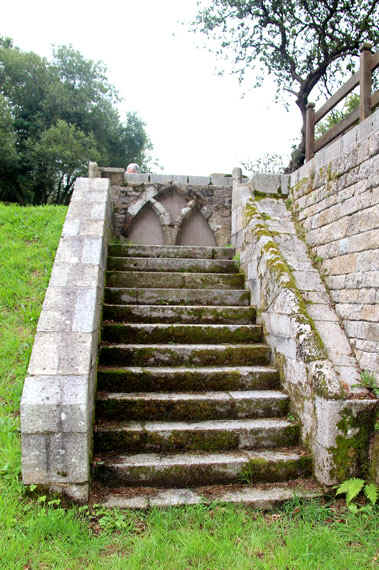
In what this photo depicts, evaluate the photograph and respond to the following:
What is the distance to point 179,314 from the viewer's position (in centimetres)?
429

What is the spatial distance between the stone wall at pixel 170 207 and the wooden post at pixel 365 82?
4.29 metres

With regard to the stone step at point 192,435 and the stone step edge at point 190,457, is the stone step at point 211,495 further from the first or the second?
the stone step at point 192,435

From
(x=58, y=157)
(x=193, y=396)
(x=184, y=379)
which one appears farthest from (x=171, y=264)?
(x=58, y=157)

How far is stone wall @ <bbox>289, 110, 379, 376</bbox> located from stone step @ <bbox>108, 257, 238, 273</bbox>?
1318 mm

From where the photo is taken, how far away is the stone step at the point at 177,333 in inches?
155

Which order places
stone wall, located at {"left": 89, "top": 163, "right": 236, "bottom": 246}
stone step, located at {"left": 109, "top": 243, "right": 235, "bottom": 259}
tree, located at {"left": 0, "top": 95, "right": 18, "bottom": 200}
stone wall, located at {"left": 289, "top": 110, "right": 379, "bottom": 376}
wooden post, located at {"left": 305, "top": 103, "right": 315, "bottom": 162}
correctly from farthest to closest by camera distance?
tree, located at {"left": 0, "top": 95, "right": 18, "bottom": 200} → stone wall, located at {"left": 89, "top": 163, "right": 236, "bottom": 246} → stone step, located at {"left": 109, "top": 243, "right": 235, "bottom": 259} → wooden post, located at {"left": 305, "top": 103, "right": 315, "bottom": 162} → stone wall, located at {"left": 289, "top": 110, "right": 379, "bottom": 376}

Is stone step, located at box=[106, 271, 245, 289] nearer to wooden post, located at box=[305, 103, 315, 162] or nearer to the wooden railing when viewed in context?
wooden post, located at box=[305, 103, 315, 162]

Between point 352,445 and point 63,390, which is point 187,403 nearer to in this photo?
point 63,390

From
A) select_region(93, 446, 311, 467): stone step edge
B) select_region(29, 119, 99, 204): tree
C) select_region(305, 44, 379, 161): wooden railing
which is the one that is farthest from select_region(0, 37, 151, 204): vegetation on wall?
select_region(93, 446, 311, 467): stone step edge

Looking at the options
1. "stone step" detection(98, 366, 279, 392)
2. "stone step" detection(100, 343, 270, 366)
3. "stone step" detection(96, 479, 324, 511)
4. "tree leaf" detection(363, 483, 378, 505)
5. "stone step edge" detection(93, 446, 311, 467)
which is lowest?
"stone step" detection(96, 479, 324, 511)

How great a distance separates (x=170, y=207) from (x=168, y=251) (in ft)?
7.70

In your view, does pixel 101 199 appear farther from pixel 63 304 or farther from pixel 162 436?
pixel 162 436

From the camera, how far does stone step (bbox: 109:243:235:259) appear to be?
5383mm

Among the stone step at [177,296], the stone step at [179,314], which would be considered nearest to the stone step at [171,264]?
the stone step at [177,296]
